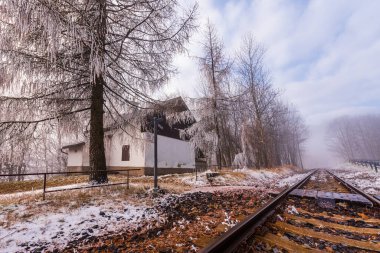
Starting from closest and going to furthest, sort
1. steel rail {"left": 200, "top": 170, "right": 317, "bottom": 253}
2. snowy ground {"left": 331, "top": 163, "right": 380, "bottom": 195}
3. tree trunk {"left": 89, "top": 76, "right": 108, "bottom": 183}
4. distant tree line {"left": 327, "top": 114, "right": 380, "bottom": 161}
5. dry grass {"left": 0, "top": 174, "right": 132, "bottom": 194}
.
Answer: steel rail {"left": 200, "top": 170, "right": 317, "bottom": 253} < tree trunk {"left": 89, "top": 76, "right": 108, "bottom": 183} < snowy ground {"left": 331, "top": 163, "right": 380, "bottom": 195} < dry grass {"left": 0, "top": 174, "right": 132, "bottom": 194} < distant tree line {"left": 327, "top": 114, "right": 380, "bottom": 161}

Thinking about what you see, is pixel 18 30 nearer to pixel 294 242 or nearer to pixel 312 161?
pixel 294 242

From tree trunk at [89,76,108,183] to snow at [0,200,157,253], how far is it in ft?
8.45

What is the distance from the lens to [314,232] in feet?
11.5

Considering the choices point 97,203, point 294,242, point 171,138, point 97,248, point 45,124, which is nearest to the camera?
point 294,242

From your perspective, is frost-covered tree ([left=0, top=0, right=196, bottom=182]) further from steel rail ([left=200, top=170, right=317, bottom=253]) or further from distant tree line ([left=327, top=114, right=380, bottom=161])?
distant tree line ([left=327, top=114, right=380, bottom=161])

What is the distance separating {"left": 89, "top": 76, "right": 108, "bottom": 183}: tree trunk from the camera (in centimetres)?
785

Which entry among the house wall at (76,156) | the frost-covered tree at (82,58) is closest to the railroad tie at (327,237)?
the frost-covered tree at (82,58)

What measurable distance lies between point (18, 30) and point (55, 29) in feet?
2.42

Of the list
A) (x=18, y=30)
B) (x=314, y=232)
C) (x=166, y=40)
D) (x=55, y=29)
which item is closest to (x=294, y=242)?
(x=314, y=232)

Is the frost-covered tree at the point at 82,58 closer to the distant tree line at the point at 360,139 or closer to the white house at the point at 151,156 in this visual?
the white house at the point at 151,156

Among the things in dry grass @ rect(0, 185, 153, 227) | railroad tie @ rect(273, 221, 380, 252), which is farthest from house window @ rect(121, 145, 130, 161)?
railroad tie @ rect(273, 221, 380, 252)

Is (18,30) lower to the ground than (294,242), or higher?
higher

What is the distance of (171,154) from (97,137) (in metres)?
13.7

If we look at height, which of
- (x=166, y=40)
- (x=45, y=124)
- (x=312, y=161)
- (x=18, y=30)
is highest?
(x=166, y=40)
